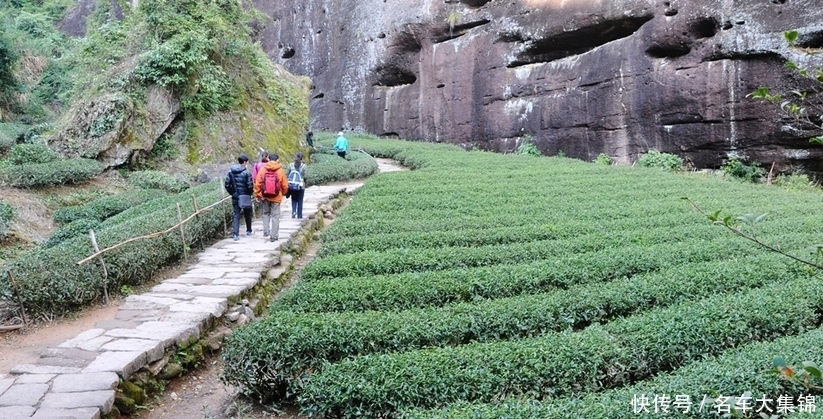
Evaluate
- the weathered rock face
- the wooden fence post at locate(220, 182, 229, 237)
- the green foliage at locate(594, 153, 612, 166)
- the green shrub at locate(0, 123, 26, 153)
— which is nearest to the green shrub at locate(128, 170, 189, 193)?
the green shrub at locate(0, 123, 26, 153)

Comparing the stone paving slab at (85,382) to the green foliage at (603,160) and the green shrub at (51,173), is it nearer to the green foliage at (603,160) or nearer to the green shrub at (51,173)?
the green shrub at (51,173)

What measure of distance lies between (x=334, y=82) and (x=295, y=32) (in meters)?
5.01

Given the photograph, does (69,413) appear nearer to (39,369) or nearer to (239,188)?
(39,369)

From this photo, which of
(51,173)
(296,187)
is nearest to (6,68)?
(51,173)

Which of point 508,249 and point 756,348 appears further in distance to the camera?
point 508,249

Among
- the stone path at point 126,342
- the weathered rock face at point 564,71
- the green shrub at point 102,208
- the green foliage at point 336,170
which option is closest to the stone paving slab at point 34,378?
the stone path at point 126,342

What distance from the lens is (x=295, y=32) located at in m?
36.7

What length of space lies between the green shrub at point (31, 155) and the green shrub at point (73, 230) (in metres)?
3.79

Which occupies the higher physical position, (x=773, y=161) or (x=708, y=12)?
(x=708, y=12)

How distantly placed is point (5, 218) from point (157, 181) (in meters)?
4.24

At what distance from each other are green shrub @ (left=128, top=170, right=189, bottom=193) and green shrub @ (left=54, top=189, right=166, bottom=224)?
114 cm

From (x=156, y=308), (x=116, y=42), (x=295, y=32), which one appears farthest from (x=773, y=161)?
(x=295, y=32)

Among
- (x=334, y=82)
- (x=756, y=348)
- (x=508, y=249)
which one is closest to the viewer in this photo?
(x=756, y=348)

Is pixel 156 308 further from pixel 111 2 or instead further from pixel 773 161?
pixel 111 2
